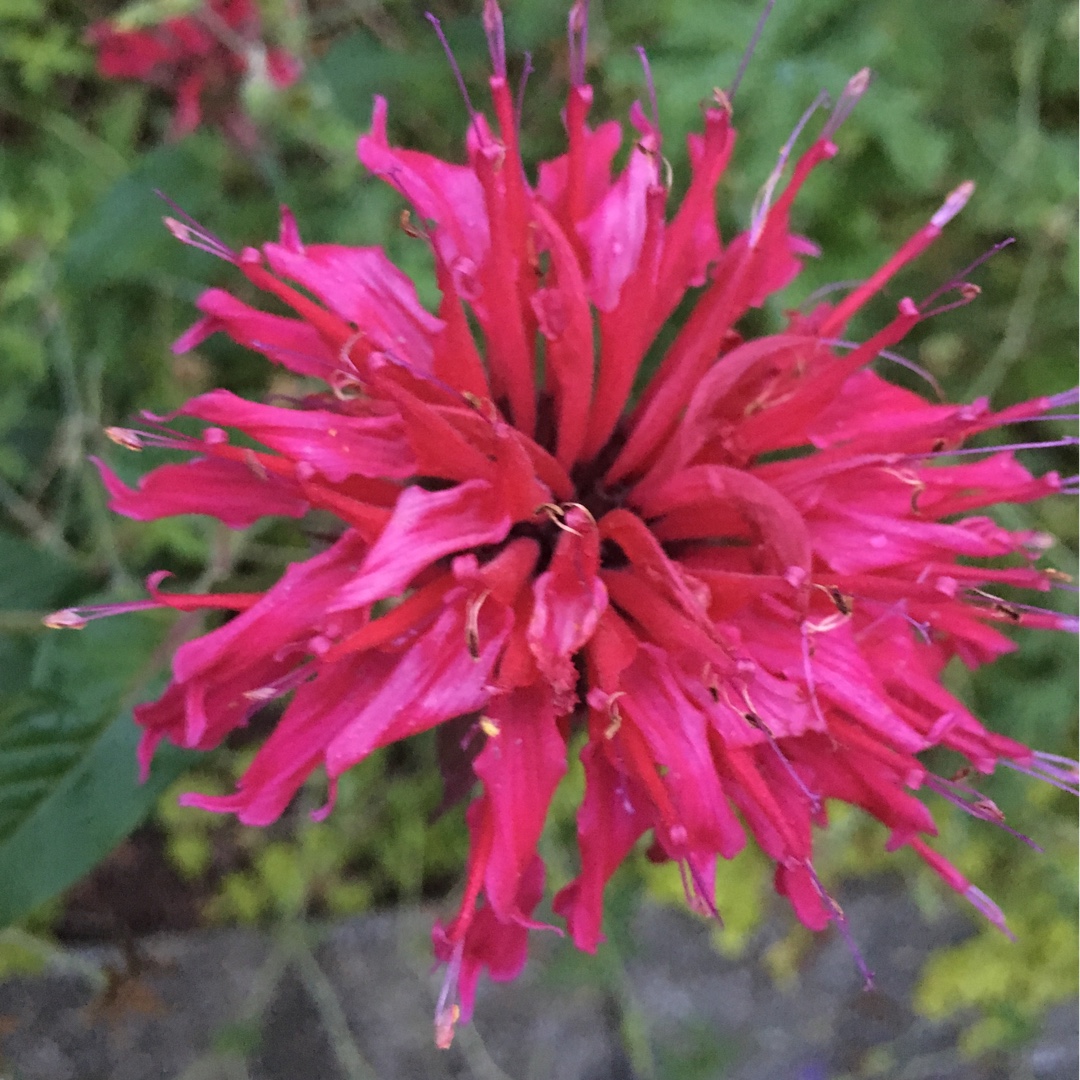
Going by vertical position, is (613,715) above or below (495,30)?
below

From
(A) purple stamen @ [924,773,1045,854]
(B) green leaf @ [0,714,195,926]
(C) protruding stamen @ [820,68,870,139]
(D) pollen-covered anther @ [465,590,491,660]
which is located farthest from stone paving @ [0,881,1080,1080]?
(C) protruding stamen @ [820,68,870,139]

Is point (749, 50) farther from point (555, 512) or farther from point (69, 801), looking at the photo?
point (69, 801)

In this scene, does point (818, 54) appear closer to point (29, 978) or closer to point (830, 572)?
point (830, 572)

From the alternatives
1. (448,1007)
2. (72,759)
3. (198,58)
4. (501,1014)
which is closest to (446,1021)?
(448,1007)

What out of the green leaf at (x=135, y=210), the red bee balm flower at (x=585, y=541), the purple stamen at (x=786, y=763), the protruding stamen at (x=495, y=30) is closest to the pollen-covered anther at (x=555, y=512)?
the red bee balm flower at (x=585, y=541)

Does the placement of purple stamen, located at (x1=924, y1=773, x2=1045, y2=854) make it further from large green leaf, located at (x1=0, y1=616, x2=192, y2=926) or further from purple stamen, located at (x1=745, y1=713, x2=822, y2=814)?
large green leaf, located at (x1=0, y1=616, x2=192, y2=926)
